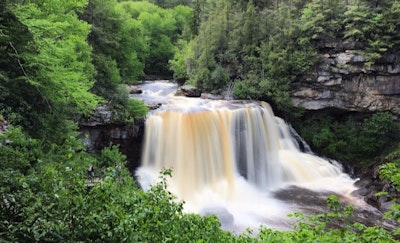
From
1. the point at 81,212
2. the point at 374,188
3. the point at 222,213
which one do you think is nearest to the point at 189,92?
the point at 222,213

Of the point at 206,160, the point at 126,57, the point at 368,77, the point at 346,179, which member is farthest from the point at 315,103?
the point at 126,57

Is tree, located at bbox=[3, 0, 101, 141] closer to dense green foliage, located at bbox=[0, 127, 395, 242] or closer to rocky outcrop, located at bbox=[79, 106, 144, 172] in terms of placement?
rocky outcrop, located at bbox=[79, 106, 144, 172]

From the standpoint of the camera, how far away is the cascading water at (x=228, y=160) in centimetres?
1419

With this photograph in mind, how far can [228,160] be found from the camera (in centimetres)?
1620

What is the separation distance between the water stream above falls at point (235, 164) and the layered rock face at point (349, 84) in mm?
3297

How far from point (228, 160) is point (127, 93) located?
624 cm

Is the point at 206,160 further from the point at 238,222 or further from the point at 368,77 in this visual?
the point at 368,77

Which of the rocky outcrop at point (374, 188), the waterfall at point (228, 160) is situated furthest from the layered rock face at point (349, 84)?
the rocky outcrop at point (374, 188)

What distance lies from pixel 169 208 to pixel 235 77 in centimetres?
1810

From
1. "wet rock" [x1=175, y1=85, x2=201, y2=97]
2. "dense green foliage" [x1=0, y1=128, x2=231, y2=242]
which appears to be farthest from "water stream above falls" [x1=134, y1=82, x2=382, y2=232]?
"dense green foliage" [x1=0, y1=128, x2=231, y2=242]

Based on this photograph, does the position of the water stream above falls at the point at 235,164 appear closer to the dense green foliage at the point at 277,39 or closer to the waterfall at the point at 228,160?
the waterfall at the point at 228,160

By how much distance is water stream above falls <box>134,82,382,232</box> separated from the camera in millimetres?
13922

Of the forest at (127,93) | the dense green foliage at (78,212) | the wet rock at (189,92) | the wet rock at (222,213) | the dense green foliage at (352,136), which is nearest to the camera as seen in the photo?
the dense green foliage at (78,212)

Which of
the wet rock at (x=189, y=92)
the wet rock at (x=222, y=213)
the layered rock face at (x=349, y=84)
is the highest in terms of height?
the layered rock face at (x=349, y=84)
